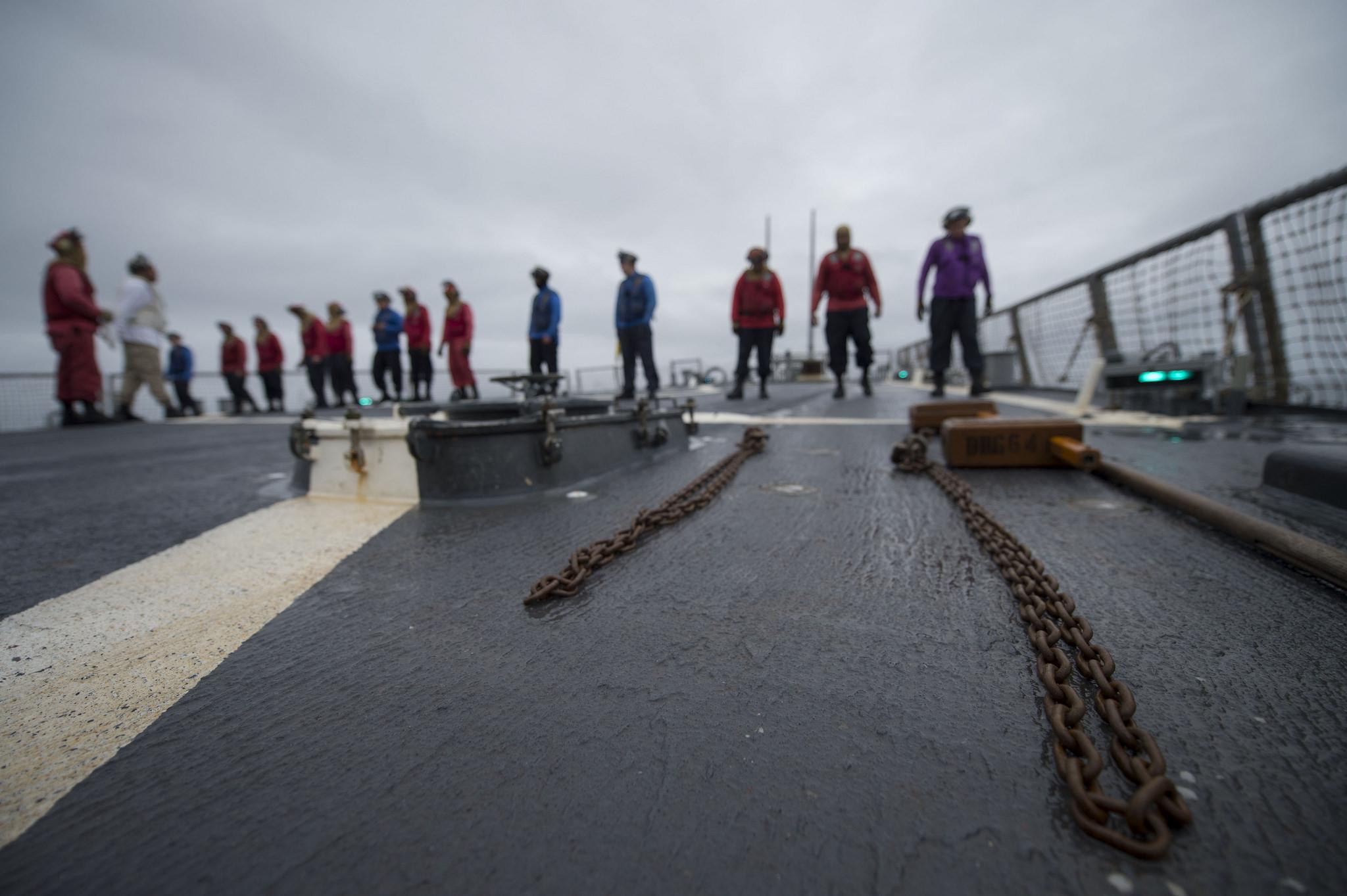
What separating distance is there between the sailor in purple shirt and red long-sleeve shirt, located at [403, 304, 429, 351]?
9382 mm

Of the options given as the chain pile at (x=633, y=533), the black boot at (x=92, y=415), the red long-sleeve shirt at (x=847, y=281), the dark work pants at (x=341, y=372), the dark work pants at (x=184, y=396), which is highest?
the red long-sleeve shirt at (x=847, y=281)

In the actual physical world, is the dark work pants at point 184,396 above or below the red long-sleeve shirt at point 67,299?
below

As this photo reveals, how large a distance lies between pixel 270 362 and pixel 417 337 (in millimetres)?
4893

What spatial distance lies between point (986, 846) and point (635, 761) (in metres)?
0.42

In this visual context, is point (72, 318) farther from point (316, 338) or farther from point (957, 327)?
point (957, 327)

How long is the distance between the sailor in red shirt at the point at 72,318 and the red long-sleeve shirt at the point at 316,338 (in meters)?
4.57

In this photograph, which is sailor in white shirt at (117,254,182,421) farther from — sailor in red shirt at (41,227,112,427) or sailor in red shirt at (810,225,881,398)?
sailor in red shirt at (810,225,881,398)

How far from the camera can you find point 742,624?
1143mm

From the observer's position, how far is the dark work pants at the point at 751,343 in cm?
745

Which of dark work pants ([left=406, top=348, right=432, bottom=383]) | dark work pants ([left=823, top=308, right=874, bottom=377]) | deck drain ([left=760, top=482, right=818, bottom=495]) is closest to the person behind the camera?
deck drain ([left=760, top=482, right=818, bottom=495])

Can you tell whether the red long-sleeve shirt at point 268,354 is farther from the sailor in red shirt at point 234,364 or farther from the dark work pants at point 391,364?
the dark work pants at point 391,364

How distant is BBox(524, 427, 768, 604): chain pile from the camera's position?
4.33ft

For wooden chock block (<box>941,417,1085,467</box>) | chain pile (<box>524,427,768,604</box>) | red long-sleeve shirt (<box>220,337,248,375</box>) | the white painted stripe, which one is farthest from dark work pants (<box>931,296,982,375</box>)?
red long-sleeve shirt (<box>220,337,248,375</box>)

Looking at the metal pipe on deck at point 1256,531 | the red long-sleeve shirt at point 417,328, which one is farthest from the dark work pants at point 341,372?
the metal pipe on deck at point 1256,531
